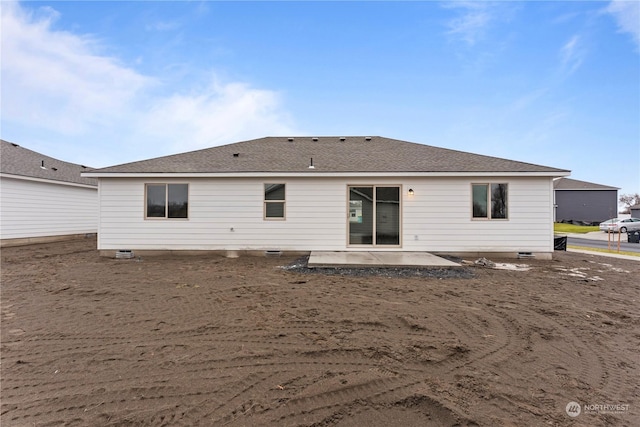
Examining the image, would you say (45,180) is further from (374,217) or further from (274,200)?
(374,217)

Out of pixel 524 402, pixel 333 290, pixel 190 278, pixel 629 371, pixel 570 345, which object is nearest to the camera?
pixel 524 402

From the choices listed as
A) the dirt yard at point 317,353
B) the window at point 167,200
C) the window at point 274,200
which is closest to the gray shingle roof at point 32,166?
the window at point 167,200

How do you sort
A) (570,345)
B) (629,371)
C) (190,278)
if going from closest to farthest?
(629,371)
(570,345)
(190,278)

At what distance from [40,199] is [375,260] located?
15.2m

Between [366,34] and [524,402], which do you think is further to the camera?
[366,34]

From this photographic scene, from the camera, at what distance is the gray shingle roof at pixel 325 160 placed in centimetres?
895

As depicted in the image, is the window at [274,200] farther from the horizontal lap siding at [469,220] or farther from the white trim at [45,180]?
the white trim at [45,180]

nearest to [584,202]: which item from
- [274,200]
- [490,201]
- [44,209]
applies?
[490,201]

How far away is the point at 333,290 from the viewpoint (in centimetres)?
534

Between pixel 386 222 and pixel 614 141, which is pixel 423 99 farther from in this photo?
pixel 614 141

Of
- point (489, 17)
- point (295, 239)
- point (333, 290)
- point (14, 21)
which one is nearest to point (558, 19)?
point (489, 17)

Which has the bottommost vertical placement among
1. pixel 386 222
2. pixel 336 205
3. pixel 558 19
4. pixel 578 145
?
pixel 386 222

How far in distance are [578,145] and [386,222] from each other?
22539 millimetres

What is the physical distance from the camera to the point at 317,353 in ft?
9.59
